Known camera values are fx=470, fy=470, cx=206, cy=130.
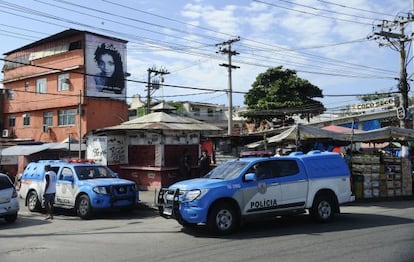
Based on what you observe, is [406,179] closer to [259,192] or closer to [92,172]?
[259,192]

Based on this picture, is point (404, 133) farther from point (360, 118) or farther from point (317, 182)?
point (360, 118)

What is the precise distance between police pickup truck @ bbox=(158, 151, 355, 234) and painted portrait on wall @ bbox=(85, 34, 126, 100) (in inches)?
1017

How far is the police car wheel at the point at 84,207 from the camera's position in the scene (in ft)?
47.9

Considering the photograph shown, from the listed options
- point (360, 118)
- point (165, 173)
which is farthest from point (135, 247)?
point (360, 118)

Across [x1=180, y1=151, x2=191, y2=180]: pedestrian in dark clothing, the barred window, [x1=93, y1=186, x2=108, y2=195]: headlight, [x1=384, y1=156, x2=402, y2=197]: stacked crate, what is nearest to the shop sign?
[x1=384, y1=156, x2=402, y2=197]: stacked crate

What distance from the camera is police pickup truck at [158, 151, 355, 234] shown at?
10.6m

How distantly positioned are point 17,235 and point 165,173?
1013 cm

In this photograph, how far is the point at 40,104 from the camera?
40.5m

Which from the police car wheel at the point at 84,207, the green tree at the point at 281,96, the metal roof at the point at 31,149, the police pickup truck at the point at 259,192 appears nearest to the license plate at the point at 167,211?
the police pickup truck at the point at 259,192

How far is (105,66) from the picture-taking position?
38.1 m

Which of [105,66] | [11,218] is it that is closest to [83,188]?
[11,218]

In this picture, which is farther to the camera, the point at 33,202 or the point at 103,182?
the point at 33,202

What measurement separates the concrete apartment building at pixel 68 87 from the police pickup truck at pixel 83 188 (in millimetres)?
18198

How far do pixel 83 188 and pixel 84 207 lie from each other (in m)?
0.60
